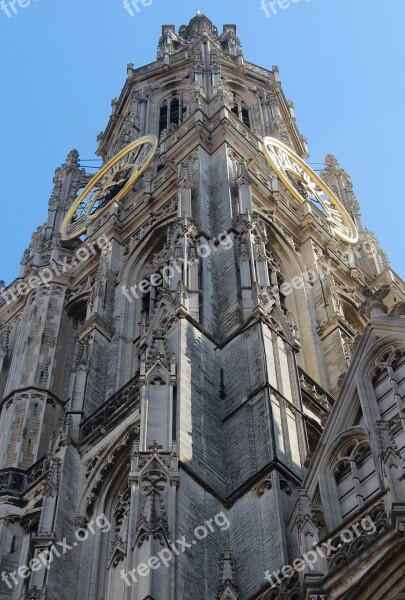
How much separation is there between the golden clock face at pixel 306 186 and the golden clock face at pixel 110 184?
442cm

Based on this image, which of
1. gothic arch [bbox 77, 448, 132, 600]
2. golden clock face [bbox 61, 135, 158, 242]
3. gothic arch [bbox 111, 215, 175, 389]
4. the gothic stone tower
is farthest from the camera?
golden clock face [bbox 61, 135, 158, 242]

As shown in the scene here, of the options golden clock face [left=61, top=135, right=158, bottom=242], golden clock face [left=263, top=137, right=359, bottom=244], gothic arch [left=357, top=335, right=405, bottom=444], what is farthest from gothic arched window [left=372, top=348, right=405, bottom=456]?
golden clock face [left=61, top=135, right=158, bottom=242]

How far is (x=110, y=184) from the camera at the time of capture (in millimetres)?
46062

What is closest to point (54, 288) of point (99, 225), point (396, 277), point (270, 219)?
point (99, 225)

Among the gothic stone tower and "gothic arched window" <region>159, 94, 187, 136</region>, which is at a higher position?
"gothic arched window" <region>159, 94, 187, 136</region>

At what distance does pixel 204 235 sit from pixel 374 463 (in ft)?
41.7

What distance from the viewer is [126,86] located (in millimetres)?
55219

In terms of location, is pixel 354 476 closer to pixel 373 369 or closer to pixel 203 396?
pixel 373 369

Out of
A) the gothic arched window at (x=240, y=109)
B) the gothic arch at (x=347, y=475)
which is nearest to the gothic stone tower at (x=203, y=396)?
the gothic arch at (x=347, y=475)

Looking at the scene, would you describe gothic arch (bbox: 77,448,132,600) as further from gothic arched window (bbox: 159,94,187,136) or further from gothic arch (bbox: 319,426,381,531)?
gothic arched window (bbox: 159,94,187,136)

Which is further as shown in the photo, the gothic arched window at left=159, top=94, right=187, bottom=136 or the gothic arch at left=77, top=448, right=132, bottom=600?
the gothic arched window at left=159, top=94, right=187, bottom=136

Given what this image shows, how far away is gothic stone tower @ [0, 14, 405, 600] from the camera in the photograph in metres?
21.1

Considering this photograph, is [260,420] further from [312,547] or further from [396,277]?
[396,277]

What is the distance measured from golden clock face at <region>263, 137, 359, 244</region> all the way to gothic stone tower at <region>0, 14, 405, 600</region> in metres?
0.69
